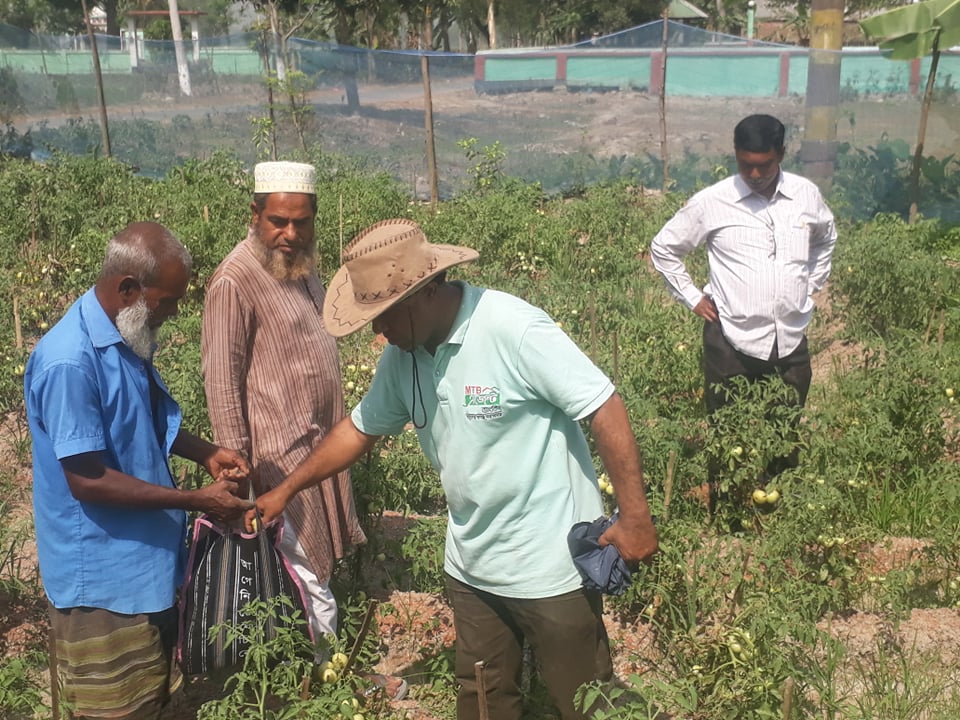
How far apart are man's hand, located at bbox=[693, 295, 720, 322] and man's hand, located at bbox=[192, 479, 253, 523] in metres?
2.26

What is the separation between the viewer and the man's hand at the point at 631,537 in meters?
2.51

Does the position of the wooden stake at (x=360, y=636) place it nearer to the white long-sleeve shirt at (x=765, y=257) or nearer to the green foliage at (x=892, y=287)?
the white long-sleeve shirt at (x=765, y=257)

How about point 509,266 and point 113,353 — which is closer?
point 113,353

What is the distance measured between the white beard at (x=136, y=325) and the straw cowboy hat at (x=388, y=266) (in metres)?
0.52

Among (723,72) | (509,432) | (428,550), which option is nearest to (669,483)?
(428,550)

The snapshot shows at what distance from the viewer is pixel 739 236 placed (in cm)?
432

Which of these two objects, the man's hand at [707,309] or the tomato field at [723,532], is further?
the man's hand at [707,309]

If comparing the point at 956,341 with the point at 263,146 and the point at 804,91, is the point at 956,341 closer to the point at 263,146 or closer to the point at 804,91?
the point at 804,91

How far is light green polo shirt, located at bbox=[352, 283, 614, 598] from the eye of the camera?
244 cm

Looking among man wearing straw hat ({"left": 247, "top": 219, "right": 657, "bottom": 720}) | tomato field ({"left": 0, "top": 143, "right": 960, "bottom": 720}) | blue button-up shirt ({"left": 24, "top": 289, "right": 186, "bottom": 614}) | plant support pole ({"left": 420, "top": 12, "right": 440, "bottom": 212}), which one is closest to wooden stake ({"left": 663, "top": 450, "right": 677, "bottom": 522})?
tomato field ({"left": 0, "top": 143, "right": 960, "bottom": 720})

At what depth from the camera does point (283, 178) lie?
3.18 m

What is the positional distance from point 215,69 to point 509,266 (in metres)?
7.05

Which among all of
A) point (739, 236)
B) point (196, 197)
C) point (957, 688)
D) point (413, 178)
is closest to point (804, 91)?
point (413, 178)

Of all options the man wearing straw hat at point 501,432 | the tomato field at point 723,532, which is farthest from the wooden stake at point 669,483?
the man wearing straw hat at point 501,432
